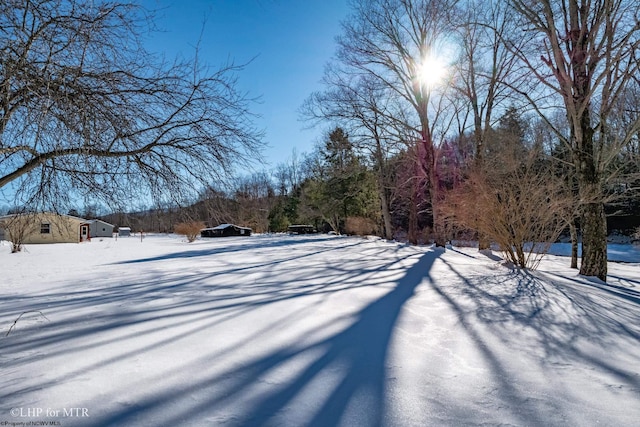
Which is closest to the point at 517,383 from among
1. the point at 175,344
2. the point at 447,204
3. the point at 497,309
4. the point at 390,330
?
the point at 390,330

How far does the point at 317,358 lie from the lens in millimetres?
2342

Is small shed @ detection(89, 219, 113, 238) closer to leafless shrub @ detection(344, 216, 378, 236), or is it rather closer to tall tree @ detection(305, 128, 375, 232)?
tall tree @ detection(305, 128, 375, 232)

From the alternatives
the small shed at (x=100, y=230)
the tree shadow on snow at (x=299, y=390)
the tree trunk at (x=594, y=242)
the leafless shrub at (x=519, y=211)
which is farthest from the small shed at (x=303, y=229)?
the tree shadow on snow at (x=299, y=390)

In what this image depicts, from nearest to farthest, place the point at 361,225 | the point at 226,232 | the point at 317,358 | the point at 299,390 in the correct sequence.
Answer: the point at 299,390, the point at 317,358, the point at 361,225, the point at 226,232

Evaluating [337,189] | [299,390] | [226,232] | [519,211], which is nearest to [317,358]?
[299,390]

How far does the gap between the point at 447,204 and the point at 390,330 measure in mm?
7170

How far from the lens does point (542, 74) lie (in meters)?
8.20

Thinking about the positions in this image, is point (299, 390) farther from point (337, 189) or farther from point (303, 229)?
point (303, 229)

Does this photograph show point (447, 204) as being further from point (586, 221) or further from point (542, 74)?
point (542, 74)

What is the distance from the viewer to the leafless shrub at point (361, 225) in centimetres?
2477

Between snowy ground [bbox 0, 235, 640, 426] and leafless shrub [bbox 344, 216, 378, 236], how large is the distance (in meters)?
20.2

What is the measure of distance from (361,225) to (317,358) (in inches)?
889

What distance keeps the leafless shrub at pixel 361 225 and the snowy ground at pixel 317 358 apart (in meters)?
20.2

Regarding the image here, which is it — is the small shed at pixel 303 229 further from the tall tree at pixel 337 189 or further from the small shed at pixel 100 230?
the small shed at pixel 100 230
